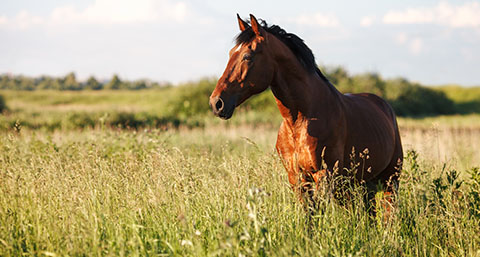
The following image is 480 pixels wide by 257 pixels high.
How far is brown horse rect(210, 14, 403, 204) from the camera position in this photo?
142 inches

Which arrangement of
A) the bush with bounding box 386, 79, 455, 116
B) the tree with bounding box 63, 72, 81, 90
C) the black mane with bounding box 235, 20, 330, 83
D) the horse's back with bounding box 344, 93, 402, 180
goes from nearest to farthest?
1. the black mane with bounding box 235, 20, 330, 83
2. the horse's back with bounding box 344, 93, 402, 180
3. the bush with bounding box 386, 79, 455, 116
4. the tree with bounding box 63, 72, 81, 90

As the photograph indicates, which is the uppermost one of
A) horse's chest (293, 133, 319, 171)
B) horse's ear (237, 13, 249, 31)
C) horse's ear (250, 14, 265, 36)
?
horse's ear (237, 13, 249, 31)

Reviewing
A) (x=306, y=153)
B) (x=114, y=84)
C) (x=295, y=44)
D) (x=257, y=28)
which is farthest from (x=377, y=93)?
(x=257, y=28)

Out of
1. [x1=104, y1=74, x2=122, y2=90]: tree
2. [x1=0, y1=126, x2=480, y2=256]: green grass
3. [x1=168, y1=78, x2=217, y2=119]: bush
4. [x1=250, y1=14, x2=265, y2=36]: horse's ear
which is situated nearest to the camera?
[x1=0, y1=126, x2=480, y2=256]: green grass

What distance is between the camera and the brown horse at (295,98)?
3.60 meters

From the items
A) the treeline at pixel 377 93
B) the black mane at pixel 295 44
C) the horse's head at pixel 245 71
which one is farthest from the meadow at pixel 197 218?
the treeline at pixel 377 93

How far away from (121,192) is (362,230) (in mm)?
2341

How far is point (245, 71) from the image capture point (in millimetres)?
3594

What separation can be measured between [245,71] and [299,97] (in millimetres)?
640

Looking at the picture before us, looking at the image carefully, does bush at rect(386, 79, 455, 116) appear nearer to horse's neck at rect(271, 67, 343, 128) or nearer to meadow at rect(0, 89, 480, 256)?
meadow at rect(0, 89, 480, 256)

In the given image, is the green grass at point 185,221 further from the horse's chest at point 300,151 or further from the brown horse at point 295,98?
the brown horse at point 295,98

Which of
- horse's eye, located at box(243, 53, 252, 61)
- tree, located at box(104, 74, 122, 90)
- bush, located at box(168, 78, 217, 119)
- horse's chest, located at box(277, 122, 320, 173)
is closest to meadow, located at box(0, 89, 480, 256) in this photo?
horse's chest, located at box(277, 122, 320, 173)

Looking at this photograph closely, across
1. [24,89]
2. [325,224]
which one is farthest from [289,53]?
[24,89]

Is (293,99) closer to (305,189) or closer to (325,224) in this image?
(305,189)
